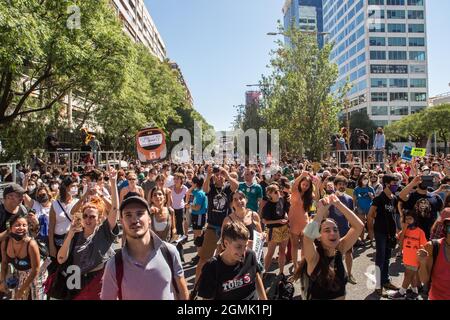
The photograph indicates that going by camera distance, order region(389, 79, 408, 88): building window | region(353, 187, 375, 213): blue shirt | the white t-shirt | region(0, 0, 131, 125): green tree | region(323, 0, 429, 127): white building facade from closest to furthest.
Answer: the white t-shirt → region(353, 187, 375, 213): blue shirt → region(0, 0, 131, 125): green tree → region(323, 0, 429, 127): white building facade → region(389, 79, 408, 88): building window

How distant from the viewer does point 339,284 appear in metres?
3.34

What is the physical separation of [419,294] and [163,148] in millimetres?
7405

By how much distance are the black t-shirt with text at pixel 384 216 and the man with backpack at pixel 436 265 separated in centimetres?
224

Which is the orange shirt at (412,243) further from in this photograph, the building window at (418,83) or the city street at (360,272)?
the building window at (418,83)

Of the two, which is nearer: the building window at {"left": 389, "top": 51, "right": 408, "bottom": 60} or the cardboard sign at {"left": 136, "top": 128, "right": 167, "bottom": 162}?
the cardboard sign at {"left": 136, "top": 128, "right": 167, "bottom": 162}

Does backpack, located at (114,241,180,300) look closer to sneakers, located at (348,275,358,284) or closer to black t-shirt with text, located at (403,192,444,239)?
sneakers, located at (348,275,358,284)

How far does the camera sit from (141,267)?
2.75 metres

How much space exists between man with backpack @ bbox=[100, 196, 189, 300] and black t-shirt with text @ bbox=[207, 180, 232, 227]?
3854 mm

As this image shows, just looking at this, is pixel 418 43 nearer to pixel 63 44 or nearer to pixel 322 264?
pixel 63 44

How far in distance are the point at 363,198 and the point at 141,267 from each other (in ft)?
23.8

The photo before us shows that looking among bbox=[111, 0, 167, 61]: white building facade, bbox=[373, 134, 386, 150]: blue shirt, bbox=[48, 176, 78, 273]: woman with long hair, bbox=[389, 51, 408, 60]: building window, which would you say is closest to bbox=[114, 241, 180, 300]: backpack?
bbox=[48, 176, 78, 273]: woman with long hair

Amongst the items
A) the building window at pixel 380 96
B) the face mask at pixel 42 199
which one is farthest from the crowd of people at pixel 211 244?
the building window at pixel 380 96

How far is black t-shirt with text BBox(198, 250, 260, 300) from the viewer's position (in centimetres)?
315

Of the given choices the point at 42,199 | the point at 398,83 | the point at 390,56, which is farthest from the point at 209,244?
the point at 398,83
